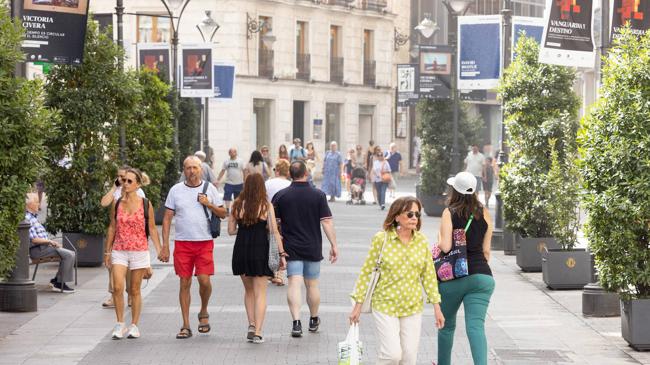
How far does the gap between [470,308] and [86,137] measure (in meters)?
11.5

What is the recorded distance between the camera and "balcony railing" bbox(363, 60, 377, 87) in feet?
223

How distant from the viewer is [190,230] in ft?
44.9

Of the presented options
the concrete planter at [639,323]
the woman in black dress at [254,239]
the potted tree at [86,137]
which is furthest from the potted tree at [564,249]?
the potted tree at [86,137]

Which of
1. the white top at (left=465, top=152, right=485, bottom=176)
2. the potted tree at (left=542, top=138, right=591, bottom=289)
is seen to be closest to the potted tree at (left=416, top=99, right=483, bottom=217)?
the white top at (left=465, top=152, right=485, bottom=176)

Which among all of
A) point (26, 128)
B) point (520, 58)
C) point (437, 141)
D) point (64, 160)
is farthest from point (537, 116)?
point (437, 141)

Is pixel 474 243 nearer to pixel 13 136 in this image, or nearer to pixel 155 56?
pixel 13 136

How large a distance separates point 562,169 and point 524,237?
1.47m

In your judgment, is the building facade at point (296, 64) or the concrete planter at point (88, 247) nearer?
the concrete planter at point (88, 247)

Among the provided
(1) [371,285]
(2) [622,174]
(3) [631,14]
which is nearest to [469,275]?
(1) [371,285]

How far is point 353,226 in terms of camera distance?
3219 cm

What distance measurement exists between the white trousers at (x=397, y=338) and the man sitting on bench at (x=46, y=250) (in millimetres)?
8241

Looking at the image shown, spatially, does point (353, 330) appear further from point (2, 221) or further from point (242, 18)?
point (242, 18)

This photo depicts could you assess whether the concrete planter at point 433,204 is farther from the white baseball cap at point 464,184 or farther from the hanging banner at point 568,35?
the white baseball cap at point 464,184

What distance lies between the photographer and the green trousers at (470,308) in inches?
414
